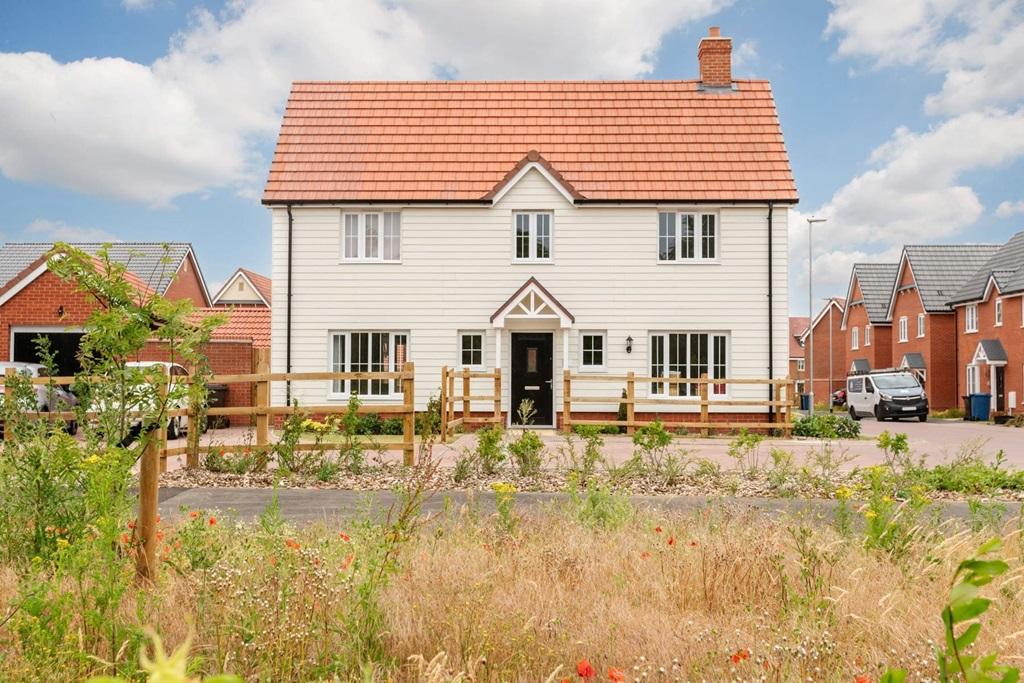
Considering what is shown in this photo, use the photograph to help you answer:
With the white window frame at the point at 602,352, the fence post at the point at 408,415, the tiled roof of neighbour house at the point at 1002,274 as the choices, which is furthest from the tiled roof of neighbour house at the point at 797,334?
the fence post at the point at 408,415

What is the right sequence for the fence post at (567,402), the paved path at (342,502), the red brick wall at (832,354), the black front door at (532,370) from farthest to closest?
the red brick wall at (832,354) < the black front door at (532,370) < the fence post at (567,402) < the paved path at (342,502)

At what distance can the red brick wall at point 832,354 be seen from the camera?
59.1 meters

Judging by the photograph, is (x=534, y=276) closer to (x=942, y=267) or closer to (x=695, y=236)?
(x=695, y=236)

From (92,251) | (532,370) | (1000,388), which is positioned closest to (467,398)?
(532,370)

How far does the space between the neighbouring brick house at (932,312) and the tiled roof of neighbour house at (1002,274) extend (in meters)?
1.11

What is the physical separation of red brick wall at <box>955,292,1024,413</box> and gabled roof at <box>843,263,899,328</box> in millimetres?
7738

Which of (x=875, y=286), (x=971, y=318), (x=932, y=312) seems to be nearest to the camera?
(x=971, y=318)

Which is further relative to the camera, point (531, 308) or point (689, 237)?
point (689, 237)

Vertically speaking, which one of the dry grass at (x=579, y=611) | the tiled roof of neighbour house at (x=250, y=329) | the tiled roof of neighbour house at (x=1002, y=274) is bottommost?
the dry grass at (x=579, y=611)

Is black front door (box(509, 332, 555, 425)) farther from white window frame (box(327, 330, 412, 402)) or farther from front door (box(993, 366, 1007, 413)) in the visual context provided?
front door (box(993, 366, 1007, 413))

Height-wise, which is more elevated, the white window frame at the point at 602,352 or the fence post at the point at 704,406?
the white window frame at the point at 602,352

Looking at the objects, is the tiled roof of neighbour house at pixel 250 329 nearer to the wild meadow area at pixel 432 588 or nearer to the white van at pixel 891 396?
the wild meadow area at pixel 432 588

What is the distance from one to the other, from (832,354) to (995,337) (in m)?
19.9

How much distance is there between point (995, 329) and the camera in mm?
39906
